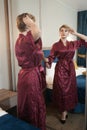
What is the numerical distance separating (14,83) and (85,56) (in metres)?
1.24

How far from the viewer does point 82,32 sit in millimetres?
1728

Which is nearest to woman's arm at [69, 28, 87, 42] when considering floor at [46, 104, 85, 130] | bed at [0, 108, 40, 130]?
floor at [46, 104, 85, 130]

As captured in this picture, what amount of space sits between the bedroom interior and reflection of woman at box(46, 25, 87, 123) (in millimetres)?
56

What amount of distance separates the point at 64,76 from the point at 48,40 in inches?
19.8

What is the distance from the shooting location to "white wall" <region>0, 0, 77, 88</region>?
1.86 meters

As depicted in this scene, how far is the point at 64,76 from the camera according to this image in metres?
1.88

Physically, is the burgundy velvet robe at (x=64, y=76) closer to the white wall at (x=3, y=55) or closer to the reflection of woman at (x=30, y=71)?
the reflection of woman at (x=30, y=71)

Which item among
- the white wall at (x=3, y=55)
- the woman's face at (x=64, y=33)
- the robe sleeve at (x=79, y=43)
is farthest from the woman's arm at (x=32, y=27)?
the white wall at (x=3, y=55)

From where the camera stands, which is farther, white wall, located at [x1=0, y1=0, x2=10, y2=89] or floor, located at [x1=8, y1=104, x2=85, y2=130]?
white wall, located at [x1=0, y1=0, x2=10, y2=89]

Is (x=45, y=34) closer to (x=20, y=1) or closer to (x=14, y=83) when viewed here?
(x=20, y=1)

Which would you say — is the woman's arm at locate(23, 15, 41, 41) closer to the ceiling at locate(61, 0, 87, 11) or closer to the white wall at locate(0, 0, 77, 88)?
the white wall at locate(0, 0, 77, 88)

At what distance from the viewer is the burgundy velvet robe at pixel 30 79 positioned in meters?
1.58

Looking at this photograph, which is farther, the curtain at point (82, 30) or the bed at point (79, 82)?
the bed at point (79, 82)

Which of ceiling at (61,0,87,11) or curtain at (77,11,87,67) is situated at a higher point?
ceiling at (61,0,87,11)
